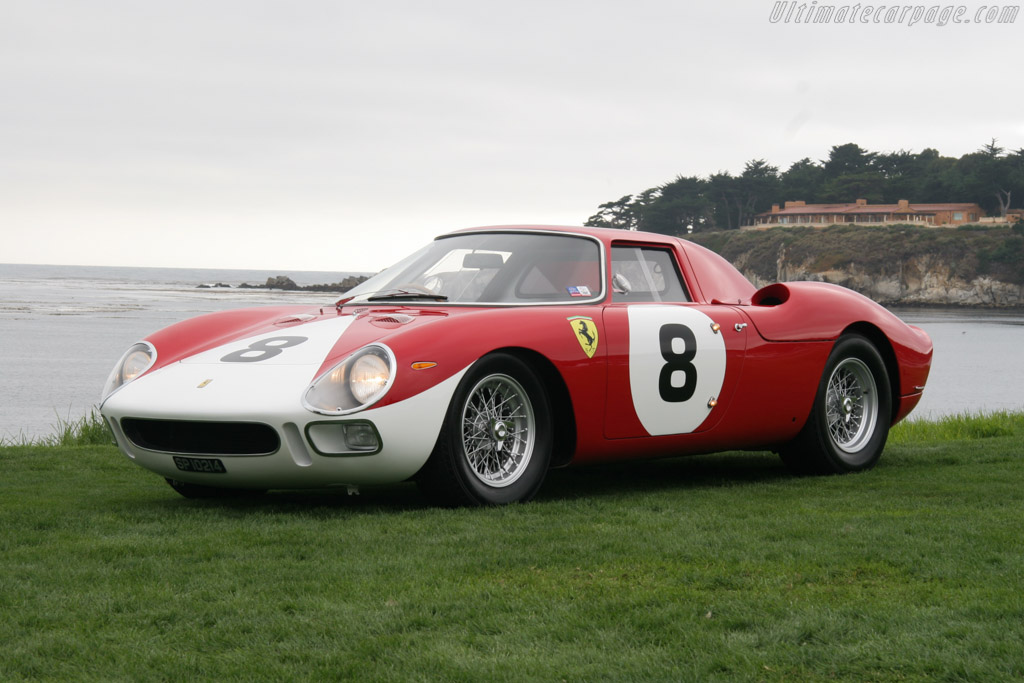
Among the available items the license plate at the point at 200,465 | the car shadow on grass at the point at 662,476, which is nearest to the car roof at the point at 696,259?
the car shadow on grass at the point at 662,476

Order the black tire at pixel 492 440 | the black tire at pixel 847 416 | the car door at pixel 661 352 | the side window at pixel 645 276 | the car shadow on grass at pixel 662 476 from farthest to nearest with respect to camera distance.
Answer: the black tire at pixel 847 416 → the side window at pixel 645 276 → the car shadow on grass at pixel 662 476 → the car door at pixel 661 352 → the black tire at pixel 492 440

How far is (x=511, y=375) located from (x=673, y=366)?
1.13 m

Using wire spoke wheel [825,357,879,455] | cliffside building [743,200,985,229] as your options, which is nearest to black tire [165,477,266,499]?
wire spoke wheel [825,357,879,455]

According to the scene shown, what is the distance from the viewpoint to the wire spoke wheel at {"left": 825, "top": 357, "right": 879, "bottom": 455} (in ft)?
25.0

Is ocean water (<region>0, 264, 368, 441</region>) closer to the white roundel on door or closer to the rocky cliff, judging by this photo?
the white roundel on door

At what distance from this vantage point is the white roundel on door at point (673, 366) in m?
6.38

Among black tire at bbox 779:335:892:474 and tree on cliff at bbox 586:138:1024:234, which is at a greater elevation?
tree on cliff at bbox 586:138:1024:234

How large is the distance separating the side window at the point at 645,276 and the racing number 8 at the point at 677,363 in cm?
35

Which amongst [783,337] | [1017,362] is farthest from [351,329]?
[1017,362]

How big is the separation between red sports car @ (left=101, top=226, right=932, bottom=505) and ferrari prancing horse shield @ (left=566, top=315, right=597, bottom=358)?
0.05ft

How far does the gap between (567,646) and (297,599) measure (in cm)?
103

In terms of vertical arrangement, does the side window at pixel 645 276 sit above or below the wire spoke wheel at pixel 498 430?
above

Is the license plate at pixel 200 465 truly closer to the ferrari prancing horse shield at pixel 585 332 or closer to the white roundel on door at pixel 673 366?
the ferrari prancing horse shield at pixel 585 332

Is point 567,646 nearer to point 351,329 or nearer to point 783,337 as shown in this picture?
point 351,329
